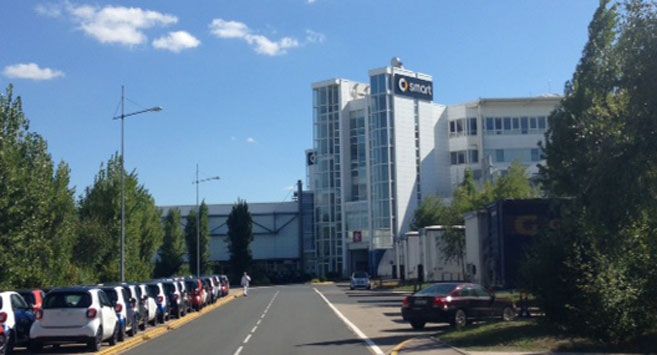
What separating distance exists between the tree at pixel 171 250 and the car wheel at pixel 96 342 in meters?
62.5

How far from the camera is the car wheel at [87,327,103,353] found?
22053mm

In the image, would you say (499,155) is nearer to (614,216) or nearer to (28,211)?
(28,211)

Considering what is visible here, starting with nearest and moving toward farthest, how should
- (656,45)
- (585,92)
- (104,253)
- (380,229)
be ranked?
(656,45) → (585,92) → (104,253) → (380,229)

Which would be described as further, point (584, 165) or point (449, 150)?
point (449, 150)

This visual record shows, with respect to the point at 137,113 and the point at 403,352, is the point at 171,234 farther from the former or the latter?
the point at 403,352

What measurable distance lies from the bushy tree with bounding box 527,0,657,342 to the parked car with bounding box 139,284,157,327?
48.9ft

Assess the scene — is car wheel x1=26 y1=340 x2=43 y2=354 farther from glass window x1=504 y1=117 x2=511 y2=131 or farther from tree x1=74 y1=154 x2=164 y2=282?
glass window x1=504 y1=117 x2=511 y2=131

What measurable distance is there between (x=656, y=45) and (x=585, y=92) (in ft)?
53.6

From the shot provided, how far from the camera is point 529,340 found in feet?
68.7

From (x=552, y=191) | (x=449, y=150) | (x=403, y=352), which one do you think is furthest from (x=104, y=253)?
(x=449, y=150)

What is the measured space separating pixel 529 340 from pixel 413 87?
268ft

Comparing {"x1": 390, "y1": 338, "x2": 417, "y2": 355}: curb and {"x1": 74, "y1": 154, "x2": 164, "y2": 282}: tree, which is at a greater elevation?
{"x1": 74, "y1": 154, "x2": 164, "y2": 282}: tree

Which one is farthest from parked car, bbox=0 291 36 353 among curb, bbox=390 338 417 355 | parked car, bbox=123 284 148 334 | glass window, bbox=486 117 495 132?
glass window, bbox=486 117 495 132

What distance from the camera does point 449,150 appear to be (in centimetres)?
10306
